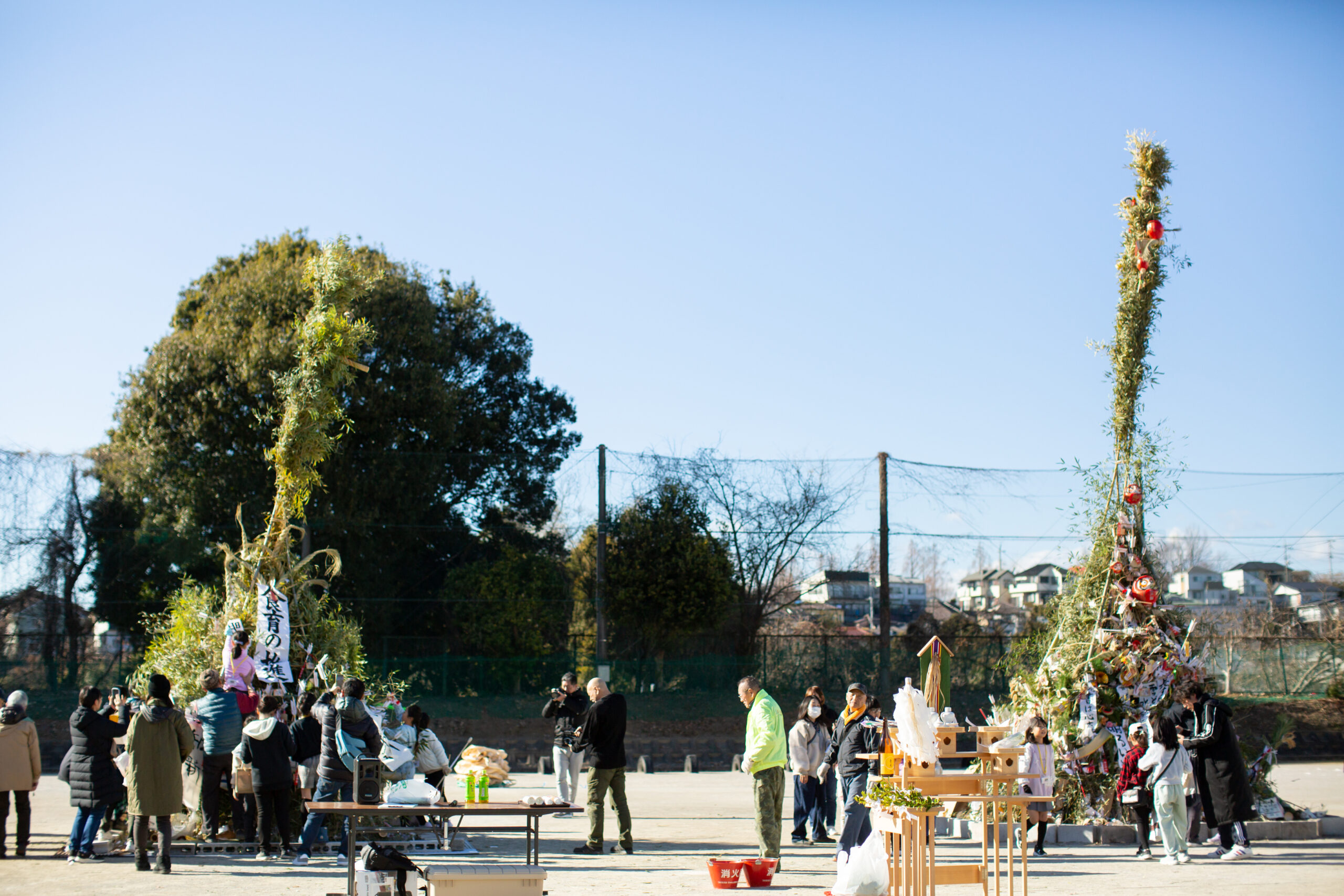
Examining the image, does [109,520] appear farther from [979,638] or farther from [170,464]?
[979,638]

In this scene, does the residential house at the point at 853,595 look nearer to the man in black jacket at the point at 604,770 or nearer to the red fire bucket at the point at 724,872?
the man in black jacket at the point at 604,770

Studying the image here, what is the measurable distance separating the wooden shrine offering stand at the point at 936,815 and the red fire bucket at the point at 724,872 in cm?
144

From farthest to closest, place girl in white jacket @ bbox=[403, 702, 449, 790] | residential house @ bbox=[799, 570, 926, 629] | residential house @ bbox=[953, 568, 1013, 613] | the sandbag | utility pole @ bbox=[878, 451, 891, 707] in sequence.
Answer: residential house @ bbox=[953, 568, 1013, 613] < residential house @ bbox=[799, 570, 926, 629] < utility pole @ bbox=[878, 451, 891, 707] < the sandbag < girl in white jacket @ bbox=[403, 702, 449, 790]

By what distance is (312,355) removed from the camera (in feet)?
41.7

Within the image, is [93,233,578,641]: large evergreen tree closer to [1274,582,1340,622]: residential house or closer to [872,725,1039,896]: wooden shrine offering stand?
[872,725,1039,896]: wooden shrine offering stand

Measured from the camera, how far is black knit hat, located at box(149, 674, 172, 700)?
10227mm

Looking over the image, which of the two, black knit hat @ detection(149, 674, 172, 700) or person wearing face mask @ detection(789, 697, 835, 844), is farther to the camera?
person wearing face mask @ detection(789, 697, 835, 844)

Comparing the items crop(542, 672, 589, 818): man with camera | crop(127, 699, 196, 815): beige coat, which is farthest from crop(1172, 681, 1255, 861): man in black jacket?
crop(127, 699, 196, 815): beige coat

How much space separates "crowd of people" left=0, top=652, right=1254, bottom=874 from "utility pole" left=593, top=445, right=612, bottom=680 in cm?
1459

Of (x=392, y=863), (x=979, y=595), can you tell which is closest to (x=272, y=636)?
(x=392, y=863)

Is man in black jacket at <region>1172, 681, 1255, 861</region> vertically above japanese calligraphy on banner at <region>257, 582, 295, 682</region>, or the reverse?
japanese calligraphy on banner at <region>257, 582, 295, 682</region>

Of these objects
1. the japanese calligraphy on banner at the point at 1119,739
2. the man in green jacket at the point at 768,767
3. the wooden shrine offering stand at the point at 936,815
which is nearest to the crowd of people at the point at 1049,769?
the man in green jacket at the point at 768,767

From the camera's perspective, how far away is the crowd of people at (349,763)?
10.2 m

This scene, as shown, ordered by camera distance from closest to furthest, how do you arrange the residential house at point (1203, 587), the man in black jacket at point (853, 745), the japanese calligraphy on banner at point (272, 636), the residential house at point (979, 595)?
the man in black jacket at point (853, 745), the japanese calligraphy on banner at point (272, 636), the residential house at point (979, 595), the residential house at point (1203, 587)
